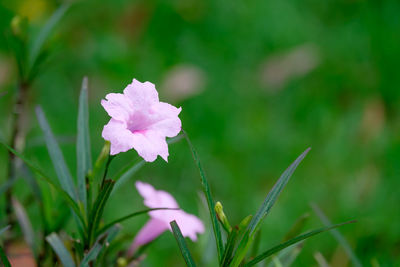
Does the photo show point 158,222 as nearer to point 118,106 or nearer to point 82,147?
point 82,147

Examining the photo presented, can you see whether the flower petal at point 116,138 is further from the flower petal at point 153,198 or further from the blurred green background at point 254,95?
the blurred green background at point 254,95

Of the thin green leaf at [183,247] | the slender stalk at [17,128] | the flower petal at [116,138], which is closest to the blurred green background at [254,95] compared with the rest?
the slender stalk at [17,128]

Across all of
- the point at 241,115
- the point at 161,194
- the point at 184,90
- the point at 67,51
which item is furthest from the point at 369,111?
the point at 161,194

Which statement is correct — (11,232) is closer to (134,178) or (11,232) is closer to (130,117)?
(130,117)

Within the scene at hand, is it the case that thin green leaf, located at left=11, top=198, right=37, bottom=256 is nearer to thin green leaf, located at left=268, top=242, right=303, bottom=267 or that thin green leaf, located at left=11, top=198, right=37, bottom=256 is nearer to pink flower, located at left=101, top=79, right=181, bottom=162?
pink flower, located at left=101, top=79, right=181, bottom=162

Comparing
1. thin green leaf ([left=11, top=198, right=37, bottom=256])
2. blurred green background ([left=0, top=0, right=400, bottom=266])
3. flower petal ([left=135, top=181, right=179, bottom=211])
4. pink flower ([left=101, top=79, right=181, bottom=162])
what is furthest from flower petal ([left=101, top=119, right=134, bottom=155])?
blurred green background ([left=0, top=0, right=400, bottom=266])

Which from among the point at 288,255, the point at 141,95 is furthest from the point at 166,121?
the point at 288,255
